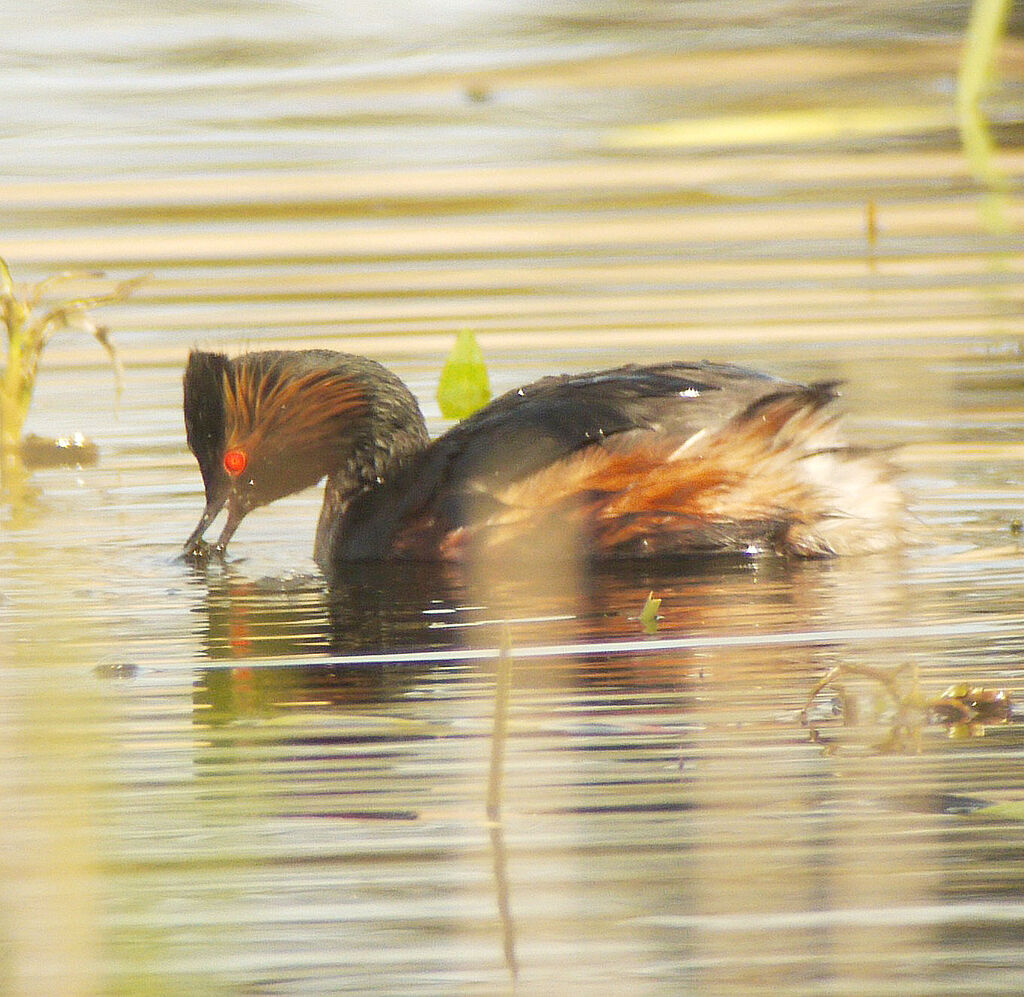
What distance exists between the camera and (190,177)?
12.6 meters

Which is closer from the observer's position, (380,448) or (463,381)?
(380,448)

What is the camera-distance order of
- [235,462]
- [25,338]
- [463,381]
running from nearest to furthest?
[235,462], [25,338], [463,381]

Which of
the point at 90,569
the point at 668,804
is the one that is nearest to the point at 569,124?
the point at 90,569

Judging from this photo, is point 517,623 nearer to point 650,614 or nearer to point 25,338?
→ point 650,614

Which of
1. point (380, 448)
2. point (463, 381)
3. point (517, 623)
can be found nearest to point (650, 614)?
point (517, 623)

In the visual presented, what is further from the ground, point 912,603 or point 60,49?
point 60,49

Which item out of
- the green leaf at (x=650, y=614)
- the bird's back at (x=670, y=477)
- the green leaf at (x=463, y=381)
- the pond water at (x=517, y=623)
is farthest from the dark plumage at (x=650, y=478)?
the green leaf at (x=463, y=381)

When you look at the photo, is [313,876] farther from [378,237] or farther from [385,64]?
[385,64]

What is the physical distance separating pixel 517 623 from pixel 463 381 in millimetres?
2473

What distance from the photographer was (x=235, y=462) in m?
6.89

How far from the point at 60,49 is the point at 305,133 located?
349cm

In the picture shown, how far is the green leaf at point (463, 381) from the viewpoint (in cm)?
768

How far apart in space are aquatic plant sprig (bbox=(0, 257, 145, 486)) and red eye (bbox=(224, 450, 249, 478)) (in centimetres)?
66

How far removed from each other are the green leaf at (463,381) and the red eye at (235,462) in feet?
3.34
